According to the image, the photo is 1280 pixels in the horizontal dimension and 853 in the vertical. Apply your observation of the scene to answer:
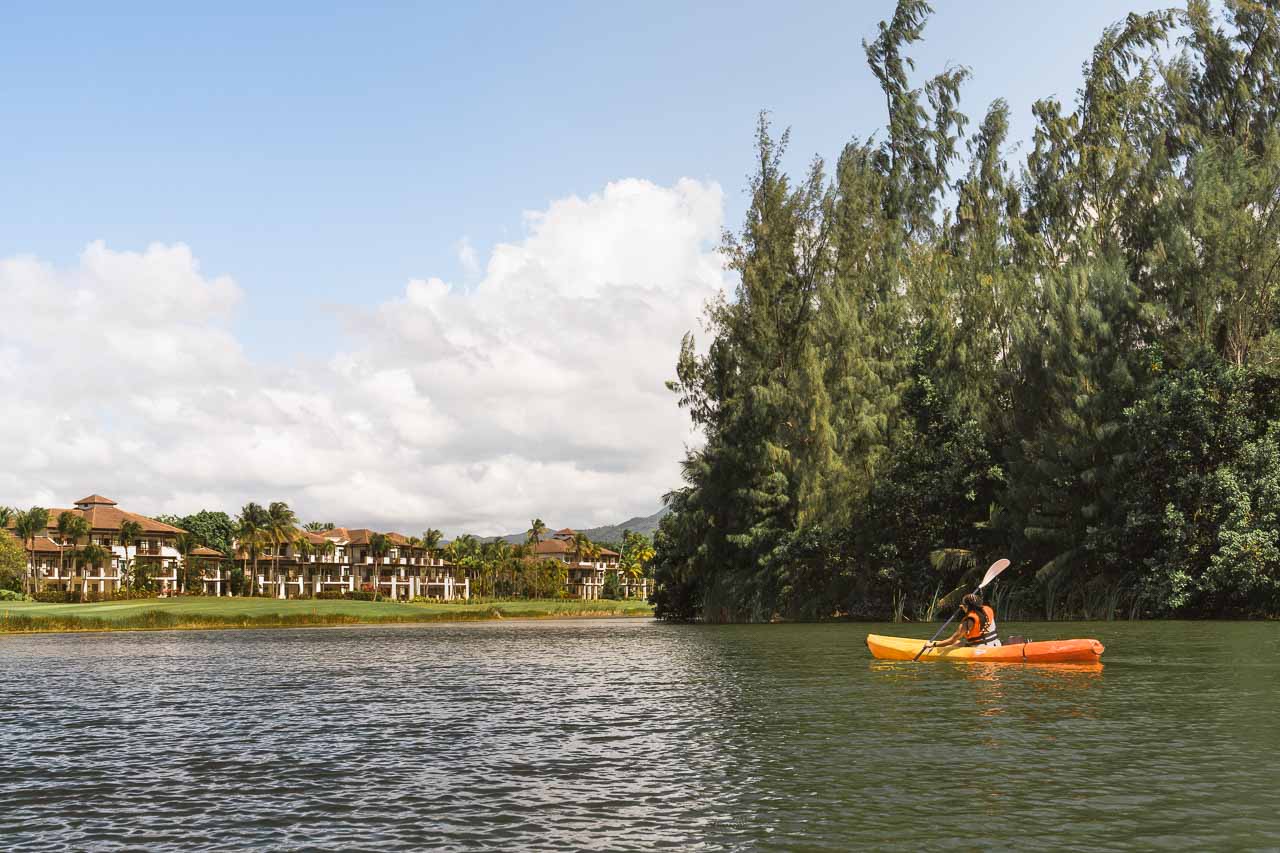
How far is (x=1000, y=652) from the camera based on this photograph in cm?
3016

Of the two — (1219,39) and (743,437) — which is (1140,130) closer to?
(1219,39)

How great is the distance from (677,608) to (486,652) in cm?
3311

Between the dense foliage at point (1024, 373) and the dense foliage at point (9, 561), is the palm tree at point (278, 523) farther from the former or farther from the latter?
the dense foliage at point (1024, 373)

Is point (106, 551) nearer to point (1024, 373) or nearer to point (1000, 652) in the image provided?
point (1024, 373)

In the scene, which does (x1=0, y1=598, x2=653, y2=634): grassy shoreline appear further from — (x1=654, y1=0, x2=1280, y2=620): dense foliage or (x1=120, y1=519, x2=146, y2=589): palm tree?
(x1=120, y1=519, x2=146, y2=589): palm tree

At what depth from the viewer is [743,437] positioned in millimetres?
Answer: 65125

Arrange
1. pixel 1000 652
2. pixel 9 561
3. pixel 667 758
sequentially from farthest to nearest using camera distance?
pixel 9 561, pixel 1000 652, pixel 667 758

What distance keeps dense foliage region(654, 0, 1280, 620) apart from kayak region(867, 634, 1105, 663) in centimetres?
2265

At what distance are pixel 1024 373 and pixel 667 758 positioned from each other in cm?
4667

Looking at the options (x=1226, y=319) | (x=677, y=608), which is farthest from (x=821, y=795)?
(x=677, y=608)

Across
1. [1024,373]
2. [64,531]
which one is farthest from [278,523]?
[1024,373]

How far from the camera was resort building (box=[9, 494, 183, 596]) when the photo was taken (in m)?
166

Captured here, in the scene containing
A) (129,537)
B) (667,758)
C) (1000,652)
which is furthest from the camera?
(129,537)

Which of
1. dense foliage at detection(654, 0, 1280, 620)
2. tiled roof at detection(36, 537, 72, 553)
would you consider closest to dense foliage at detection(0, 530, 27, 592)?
tiled roof at detection(36, 537, 72, 553)
